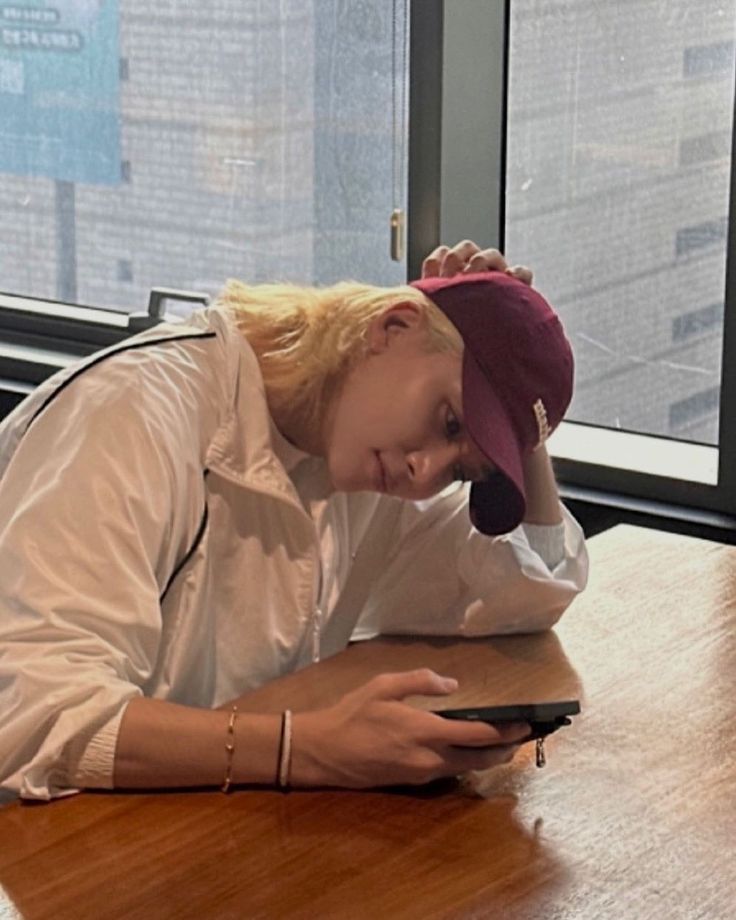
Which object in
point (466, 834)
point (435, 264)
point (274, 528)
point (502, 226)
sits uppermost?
point (435, 264)

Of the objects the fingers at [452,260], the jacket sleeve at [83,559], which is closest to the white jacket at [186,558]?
the jacket sleeve at [83,559]

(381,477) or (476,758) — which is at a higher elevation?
(381,477)

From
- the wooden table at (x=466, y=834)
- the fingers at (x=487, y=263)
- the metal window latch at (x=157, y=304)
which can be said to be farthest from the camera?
the metal window latch at (x=157, y=304)

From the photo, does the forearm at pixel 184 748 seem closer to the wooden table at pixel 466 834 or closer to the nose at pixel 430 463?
the wooden table at pixel 466 834

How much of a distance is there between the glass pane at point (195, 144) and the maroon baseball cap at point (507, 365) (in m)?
1.20

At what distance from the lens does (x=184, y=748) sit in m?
1.39

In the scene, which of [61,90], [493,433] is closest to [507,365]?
[493,433]

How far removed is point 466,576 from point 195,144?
1.46 meters

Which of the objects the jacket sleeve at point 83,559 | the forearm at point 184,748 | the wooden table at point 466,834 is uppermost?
the jacket sleeve at point 83,559

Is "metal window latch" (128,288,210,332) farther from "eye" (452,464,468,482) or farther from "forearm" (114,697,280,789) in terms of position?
"forearm" (114,697,280,789)

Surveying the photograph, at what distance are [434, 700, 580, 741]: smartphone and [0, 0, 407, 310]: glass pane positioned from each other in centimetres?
153

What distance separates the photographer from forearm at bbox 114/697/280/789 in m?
1.39

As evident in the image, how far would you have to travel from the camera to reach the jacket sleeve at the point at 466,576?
181cm

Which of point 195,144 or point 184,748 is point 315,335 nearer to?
point 184,748
